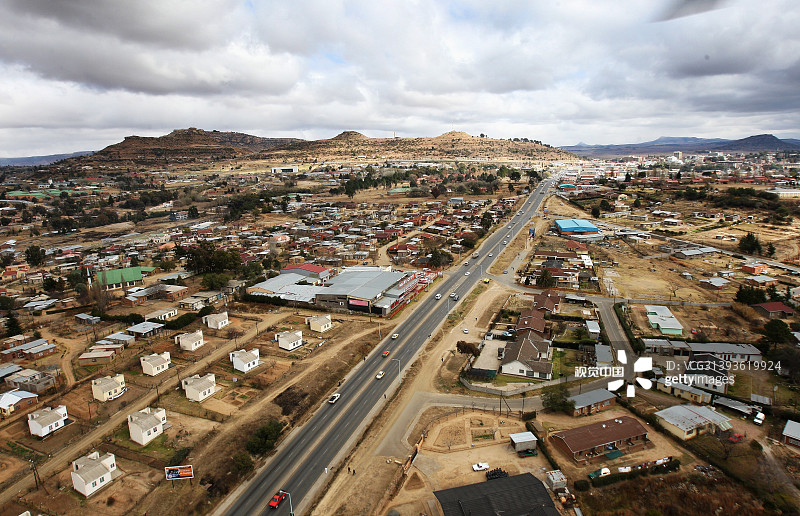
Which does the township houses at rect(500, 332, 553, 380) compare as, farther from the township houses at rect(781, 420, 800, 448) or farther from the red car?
the red car

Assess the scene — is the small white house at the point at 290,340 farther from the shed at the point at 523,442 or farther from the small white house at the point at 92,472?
the shed at the point at 523,442

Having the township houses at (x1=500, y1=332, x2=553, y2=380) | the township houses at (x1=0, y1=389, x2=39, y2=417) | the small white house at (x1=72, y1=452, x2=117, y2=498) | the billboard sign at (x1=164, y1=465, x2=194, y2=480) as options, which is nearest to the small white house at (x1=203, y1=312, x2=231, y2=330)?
the township houses at (x1=0, y1=389, x2=39, y2=417)

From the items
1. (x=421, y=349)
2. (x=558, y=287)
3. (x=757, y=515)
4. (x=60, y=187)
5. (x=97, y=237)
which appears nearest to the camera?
(x=757, y=515)

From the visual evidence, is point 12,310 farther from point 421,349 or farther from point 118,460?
point 421,349

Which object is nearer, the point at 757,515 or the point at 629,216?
the point at 757,515

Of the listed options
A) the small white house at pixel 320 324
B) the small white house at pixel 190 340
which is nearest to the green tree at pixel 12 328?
the small white house at pixel 190 340

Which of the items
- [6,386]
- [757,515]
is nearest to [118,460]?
[6,386]

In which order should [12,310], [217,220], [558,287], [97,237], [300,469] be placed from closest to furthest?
1. [300,469]
2. [12,310]
3. [558,287]
4. [97,237]
5. [217,220]
